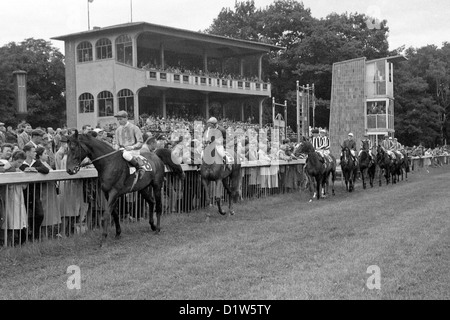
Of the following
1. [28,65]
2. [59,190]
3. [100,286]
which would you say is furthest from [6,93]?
[100,286]

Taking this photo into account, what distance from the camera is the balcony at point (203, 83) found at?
37000 millimetres

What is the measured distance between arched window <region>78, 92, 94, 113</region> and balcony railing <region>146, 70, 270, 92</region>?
190 inches

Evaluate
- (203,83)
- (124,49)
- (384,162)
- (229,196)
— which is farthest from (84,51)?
(229,196)

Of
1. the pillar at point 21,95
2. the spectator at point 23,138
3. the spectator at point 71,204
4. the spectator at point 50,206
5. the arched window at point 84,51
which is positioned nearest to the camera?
the spectator at point 50,206

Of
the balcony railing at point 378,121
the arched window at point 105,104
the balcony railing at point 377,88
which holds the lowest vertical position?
the balcony railing at point 378,121

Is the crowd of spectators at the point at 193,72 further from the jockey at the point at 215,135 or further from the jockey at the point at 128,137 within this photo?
the jockey at the point at 128,137

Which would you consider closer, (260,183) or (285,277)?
(285,277)

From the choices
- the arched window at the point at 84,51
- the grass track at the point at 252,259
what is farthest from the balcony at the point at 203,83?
the grass track at the point at 252,259

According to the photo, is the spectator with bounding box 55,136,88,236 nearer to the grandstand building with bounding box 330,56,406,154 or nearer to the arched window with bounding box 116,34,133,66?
the grandstand building with bounding box 330,56,406,154

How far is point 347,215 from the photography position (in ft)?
41.3

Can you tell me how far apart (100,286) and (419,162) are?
38.4 metres

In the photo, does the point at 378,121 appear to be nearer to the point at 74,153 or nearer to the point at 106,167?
the point at 106,167

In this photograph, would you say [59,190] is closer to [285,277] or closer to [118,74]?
[285,277]

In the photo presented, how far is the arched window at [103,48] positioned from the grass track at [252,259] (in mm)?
27266
